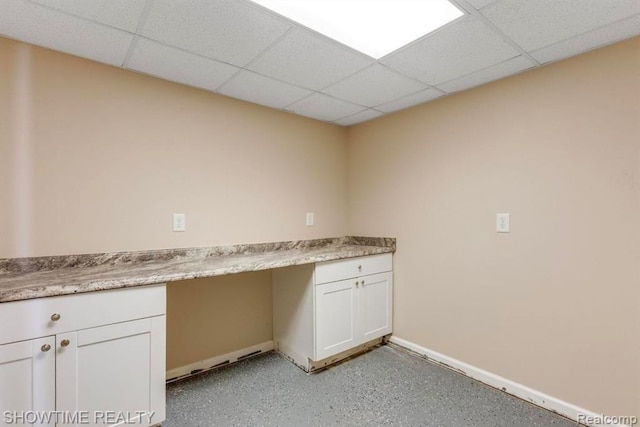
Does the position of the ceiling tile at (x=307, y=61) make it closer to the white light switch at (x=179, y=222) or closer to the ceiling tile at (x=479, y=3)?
the ceiling tile at (x=479, y=3)

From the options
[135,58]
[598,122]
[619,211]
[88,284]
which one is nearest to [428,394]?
[619,211]

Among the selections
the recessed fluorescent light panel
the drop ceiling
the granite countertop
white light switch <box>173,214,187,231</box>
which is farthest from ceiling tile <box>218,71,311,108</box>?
the granite countertop

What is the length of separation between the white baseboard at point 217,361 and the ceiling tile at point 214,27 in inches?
83.0

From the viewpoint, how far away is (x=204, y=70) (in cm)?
196

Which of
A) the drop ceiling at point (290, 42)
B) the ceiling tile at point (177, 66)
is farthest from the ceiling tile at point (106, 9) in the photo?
the ceiling tile at point (177, 66)

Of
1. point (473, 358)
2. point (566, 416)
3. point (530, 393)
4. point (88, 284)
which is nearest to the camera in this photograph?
point (88, 284)

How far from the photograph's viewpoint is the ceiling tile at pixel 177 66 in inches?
68.3

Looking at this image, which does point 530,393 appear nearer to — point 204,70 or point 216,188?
point 216,188

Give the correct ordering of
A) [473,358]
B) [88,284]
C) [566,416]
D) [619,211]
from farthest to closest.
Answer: [473,358], [566,416], [619,211], [88,284]

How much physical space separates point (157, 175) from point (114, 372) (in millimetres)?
1206

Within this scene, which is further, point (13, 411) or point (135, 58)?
point (135, 58)

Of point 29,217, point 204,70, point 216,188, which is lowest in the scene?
point 29,217

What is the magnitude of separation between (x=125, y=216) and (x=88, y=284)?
0.69m

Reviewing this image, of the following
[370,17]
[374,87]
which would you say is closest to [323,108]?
[374,87]
